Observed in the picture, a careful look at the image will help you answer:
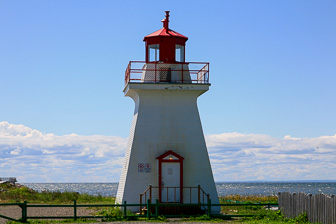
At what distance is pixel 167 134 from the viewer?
25.4 m

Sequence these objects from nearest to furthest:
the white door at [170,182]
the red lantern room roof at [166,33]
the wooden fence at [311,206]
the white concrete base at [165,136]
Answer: the wooden fence at [311,206]
the white door at [170,182]
the white concrete base at [165,136]
the red lantern room roof at [166,33]

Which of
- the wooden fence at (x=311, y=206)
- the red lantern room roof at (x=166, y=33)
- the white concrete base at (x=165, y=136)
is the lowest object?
the wooden fence at (x=311, y=206)

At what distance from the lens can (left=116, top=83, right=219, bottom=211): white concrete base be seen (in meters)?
24.9

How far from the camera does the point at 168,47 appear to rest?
1012 inches

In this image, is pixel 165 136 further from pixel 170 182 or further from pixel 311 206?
pixel 311 206

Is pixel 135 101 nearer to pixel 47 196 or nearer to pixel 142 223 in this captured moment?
pixel 142 223

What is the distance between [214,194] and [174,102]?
4.79 m

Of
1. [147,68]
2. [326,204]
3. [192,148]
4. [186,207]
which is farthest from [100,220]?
[326,204]

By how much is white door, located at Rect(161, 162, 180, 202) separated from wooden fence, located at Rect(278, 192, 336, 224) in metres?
4.98

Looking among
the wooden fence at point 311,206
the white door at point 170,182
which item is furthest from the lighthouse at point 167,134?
the wooden fence at point 311,206

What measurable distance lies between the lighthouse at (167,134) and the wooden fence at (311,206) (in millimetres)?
4360

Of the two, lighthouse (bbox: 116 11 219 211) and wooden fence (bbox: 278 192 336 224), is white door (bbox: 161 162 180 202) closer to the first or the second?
lighthouse (bbox: 116 11 219 211)

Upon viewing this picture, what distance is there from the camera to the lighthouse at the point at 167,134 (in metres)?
24.9

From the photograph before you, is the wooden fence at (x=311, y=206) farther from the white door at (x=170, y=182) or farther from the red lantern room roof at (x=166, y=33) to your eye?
the red lantern room roof at (x=166, y=33)
